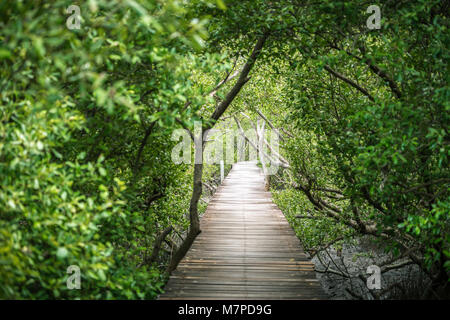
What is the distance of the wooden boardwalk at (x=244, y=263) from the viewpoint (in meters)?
3.53

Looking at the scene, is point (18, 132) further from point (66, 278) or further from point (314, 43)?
point (314, 43)

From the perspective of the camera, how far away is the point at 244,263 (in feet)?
14.1

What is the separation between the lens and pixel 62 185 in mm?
2275

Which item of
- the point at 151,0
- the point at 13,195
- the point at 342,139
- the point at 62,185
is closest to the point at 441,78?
the point at 342,139

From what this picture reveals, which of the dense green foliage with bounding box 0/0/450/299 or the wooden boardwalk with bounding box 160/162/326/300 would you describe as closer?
the dense green foliage with bounding box 0/0/450/299

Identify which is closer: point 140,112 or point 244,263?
point 140,112

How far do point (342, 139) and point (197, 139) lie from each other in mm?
2308

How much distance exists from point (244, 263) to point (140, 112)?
2.24 meters

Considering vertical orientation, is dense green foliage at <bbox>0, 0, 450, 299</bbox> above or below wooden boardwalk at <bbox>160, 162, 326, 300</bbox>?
above

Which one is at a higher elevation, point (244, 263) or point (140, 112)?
point (140, 112)

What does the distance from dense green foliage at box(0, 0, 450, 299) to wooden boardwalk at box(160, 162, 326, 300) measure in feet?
1.65

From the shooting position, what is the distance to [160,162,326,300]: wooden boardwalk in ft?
11.6

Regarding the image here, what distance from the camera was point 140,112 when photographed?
139 inches

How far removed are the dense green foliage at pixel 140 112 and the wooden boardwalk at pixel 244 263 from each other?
50 centimetres
